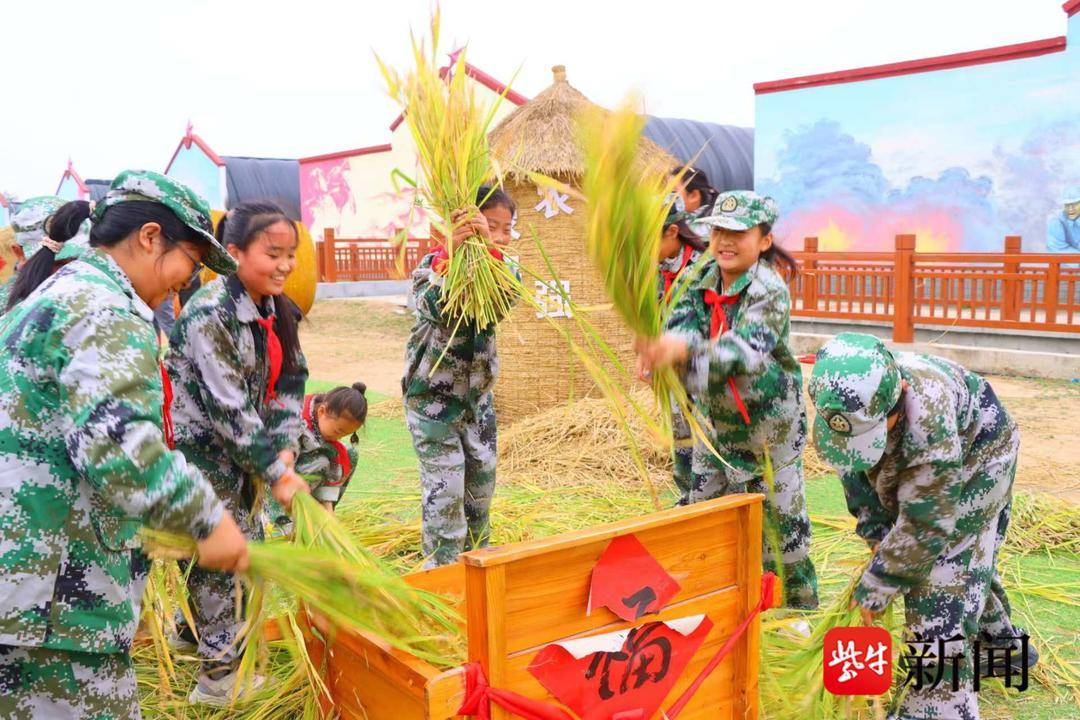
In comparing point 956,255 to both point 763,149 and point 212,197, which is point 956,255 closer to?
point 763,149

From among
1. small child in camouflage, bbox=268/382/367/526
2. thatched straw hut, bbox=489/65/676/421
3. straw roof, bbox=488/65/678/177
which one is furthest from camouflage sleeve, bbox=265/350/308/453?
thatched straw hut, bbox=489/65/676/421

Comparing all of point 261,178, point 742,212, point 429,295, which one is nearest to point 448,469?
point 429,295

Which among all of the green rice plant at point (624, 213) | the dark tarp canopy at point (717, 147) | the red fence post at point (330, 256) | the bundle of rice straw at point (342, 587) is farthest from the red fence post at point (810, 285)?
the red fence post at point (330, 256)

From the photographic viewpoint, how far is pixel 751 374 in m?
2.90

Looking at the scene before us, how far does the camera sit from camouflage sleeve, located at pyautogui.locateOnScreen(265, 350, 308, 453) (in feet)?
9.23

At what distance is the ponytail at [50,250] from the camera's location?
2.23 metres

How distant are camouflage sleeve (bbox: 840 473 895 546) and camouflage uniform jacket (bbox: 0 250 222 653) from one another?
5.95ft

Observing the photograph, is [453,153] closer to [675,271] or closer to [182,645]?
[675,271]

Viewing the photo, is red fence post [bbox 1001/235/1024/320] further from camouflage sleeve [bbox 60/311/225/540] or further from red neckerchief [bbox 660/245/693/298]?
camouflage sleeve [bbox 60/311/225/540]

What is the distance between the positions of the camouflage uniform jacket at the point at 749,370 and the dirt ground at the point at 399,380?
146 centimetres

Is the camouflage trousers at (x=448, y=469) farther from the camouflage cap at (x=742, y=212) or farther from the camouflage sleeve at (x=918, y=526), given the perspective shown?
the camouflage sleeve at (x=918, y=526)

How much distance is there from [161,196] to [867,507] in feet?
6.93

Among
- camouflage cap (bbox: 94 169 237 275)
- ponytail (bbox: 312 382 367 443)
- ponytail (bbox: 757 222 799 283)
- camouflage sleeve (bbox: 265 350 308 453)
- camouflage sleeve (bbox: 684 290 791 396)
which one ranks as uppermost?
camouflage cap (bbox: 94 169 237 275)

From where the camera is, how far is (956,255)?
9.00m
